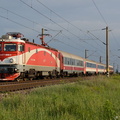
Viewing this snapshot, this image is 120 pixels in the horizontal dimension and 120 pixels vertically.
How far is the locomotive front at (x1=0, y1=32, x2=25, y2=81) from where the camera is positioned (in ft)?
63.4

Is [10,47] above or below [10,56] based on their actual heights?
above

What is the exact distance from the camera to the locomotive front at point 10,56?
1931 centimetres

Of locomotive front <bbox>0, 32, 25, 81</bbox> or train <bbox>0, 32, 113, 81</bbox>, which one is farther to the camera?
train <bbox>0, 32, 113, 81</bbox>

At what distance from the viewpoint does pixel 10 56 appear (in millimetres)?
19719

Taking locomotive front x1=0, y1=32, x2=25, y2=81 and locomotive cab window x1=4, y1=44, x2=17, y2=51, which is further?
locomotive cab window x1=4, y1=44, x2=17, y2=51

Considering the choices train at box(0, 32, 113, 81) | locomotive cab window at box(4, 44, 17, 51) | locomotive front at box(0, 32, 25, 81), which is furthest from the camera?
locomotive cab window at box(4, 44, 17, 51)

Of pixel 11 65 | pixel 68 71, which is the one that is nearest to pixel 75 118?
pixel 11 65

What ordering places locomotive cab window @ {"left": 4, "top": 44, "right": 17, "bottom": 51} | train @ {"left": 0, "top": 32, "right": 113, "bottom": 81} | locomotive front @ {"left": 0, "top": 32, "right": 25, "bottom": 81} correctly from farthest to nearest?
locomotive cab window @ {"left": 4, "top": 44, "right": 17, "bottom": 51}, train @ {"left": 0, "top": 32, "right": 113, "bottom": 81}, locomotive front @ {"left": 0, "top": 32, "right": 25, "bottom": 81}

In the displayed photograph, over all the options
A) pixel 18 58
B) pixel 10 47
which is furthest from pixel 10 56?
pixel 10 47

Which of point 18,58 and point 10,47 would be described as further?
point 10,47

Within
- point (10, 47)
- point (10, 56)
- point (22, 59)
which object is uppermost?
point (10, 47)

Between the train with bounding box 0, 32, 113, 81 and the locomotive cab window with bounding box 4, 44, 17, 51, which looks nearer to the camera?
the train with bounding box 0, 32, 113, 81

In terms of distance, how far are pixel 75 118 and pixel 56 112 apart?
894mm

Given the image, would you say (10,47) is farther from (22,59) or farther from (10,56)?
(22,59)
